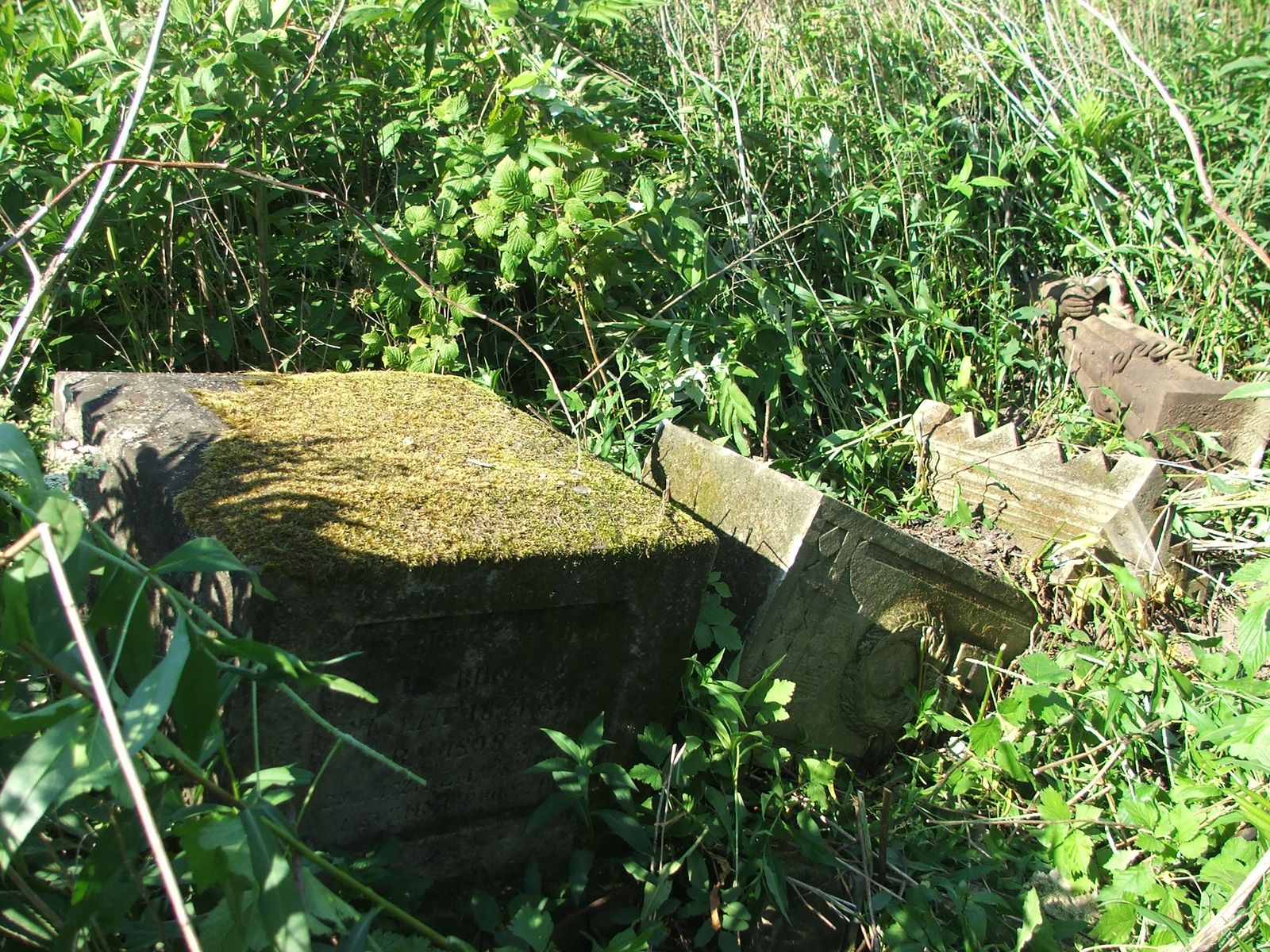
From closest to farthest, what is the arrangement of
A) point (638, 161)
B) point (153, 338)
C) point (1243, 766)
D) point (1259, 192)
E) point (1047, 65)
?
1. point (1243, 766)
2. point (153, 338)
3. point (638, 161)
4. point (1259, 192)
5. point (1047, 65)

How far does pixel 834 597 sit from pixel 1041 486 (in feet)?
3.82

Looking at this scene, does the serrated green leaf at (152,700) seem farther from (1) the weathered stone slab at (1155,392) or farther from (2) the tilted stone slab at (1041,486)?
(1) the weathered stone slab at (1155,392)

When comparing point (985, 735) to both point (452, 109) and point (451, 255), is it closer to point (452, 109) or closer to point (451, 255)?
point (451, 255)

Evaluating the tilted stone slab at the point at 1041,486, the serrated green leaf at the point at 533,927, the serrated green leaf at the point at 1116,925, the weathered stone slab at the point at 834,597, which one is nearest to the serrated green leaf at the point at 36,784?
the serrated green leaf at the point at 533,927

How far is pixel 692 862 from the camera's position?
2.14 meters

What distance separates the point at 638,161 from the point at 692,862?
2921mm

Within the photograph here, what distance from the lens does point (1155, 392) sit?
375 cm

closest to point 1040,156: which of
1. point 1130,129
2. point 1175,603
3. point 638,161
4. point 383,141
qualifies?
point 1130,129

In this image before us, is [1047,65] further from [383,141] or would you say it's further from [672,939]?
[672,939]

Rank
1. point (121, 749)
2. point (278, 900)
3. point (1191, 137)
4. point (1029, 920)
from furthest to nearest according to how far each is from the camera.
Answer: point (1029, 920)
point (1191, 137)
point (278, 900)
point (121, 749)

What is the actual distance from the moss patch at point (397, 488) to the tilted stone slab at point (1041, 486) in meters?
1.62

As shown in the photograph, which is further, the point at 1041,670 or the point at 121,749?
the point at 1041,670

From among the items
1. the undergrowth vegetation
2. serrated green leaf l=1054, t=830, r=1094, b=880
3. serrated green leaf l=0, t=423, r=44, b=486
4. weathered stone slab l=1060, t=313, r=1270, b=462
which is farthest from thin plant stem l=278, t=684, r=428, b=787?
weathered stone slab l=1060, t=313, r=1270, b=462

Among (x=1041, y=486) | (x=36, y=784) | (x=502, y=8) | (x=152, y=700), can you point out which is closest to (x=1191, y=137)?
(x=1041, y=486)
